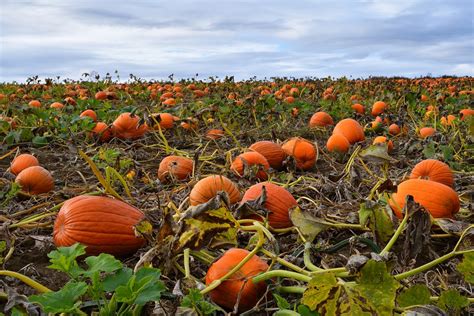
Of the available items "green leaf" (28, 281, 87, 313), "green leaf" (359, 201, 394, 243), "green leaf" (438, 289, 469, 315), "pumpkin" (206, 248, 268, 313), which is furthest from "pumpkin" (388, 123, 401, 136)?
"green leaf" (28, 281, 87, 313)

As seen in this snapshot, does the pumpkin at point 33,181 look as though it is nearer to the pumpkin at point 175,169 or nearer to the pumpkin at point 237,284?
the pumpkin at point 175,169

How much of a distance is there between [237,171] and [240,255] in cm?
204

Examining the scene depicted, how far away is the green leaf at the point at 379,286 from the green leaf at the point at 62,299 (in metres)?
0.86

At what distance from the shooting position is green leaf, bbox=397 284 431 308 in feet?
5.70

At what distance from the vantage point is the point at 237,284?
2027 mm

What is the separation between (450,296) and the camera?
177 centimetres

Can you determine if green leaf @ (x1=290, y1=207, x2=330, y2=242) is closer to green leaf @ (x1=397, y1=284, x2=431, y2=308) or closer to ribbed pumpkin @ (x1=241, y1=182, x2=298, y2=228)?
ribbed pumpkin @ (x1=241, y1=182, x2=298, y2=228)

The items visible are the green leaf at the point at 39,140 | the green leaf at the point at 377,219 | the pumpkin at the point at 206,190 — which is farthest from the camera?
the green leaf at the point at 39,140

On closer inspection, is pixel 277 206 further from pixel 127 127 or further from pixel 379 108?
pixel 379 108

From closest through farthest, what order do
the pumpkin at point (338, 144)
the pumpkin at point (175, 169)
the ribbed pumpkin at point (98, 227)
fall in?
the ribbed pumpkin at point (98, 227), the pumpkin at point (175, 169), the pumpkin at point (338, 144)

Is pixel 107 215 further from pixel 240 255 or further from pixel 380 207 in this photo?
pixel 380 207

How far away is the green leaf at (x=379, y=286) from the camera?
1.69m

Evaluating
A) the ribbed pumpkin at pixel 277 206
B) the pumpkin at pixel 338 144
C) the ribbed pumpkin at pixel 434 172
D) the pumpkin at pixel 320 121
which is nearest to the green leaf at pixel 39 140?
the pumpkin at pixel 338 144

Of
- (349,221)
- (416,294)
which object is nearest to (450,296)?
(416,294)
